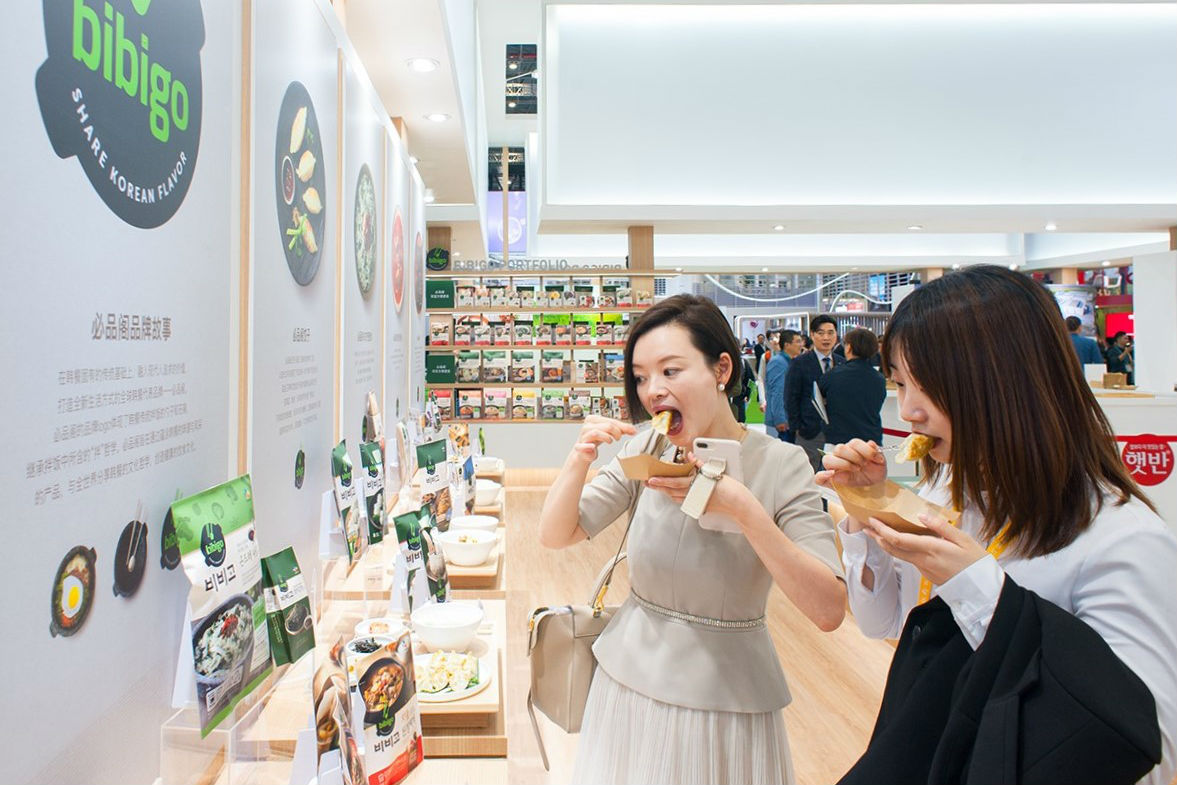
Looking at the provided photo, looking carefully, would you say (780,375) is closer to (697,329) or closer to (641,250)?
(641,250)

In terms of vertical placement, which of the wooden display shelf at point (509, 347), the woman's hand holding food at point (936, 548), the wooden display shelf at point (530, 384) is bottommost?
the wooden display shelf at point (530, 384)

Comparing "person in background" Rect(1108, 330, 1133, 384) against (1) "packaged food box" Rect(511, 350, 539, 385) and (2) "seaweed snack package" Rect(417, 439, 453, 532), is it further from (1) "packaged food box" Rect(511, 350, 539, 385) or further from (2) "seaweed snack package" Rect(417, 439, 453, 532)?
(2) "seaweed snack package" Rect(417, 439, 453, 532)

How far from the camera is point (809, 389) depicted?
Answer: 18.6 feet

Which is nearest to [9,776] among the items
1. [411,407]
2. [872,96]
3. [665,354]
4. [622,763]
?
[622,763]

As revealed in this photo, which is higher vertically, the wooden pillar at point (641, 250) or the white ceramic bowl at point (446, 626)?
the wooden pillar at point (641, 250)

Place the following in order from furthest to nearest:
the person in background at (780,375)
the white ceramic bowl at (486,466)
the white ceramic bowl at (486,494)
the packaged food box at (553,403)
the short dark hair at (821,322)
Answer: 1. the packaged food box at (553,403)
2. the person in background at (780,375)
3. the short dark hair at (821,322)
4. the white ceramic bowl at (486,466)
5. the white ceramic bowl at (486,494)

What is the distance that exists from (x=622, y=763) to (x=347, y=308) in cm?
161

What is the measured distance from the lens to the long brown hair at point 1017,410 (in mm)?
875

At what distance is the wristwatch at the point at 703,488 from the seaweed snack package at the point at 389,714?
541mm

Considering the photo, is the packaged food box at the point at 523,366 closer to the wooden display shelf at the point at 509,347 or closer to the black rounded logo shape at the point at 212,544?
the wooden display shelf at the point at 509,347

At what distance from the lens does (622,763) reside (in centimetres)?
133

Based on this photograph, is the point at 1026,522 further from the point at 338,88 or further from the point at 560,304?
the point at 560,304

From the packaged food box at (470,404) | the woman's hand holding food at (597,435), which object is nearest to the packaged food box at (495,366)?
the packaged food box at (470,404)

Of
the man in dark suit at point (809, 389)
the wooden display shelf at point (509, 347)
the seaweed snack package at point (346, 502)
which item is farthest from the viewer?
the wooden display shelf at point (509, 347)
